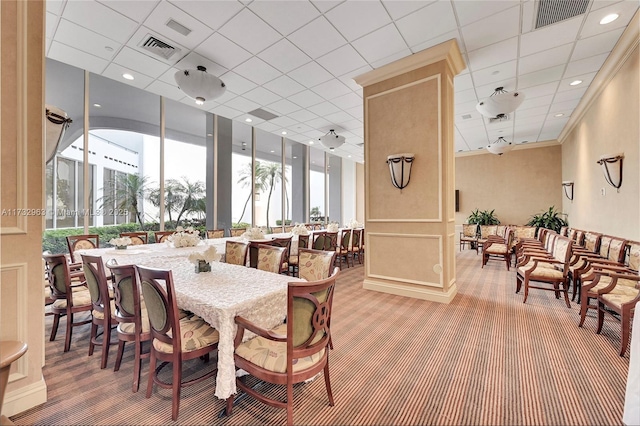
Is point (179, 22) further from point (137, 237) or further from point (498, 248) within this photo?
point (498, 248)

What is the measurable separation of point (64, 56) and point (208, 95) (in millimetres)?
2182

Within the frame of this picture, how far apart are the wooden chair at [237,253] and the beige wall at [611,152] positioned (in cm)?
508

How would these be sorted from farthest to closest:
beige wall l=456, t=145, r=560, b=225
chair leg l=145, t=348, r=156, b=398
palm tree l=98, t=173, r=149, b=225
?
beige wall l=456, t=145, r=560, b=225
palm tree l=98, t=173, r=149, b=225
chair leg l=145, t=348, r=156, b=398

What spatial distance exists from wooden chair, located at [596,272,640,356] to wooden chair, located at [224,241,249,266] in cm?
377

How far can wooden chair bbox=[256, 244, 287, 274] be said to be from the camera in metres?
2.92

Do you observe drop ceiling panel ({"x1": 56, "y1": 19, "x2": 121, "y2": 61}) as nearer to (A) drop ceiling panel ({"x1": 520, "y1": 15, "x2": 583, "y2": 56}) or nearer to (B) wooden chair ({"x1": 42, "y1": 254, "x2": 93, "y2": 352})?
(B) wooden chair ({"x1": 42, "y1": 254, "x2": 93, "y2": 352})

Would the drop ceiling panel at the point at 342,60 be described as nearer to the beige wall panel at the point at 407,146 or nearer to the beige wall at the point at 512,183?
the beige wall panel at the point at 407,146

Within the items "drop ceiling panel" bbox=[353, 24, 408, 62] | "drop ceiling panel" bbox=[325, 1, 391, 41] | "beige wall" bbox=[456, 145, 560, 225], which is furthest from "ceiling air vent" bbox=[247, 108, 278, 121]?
"beige wall" bbox=[456, 145, 560, 225]

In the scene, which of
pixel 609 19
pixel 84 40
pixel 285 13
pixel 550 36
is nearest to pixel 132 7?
pixel 84 40

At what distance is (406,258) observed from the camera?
4066mm

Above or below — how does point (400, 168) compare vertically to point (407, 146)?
below

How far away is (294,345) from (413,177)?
320 centimetres

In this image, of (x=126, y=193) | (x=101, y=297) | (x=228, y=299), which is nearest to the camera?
(x=228, y=299)

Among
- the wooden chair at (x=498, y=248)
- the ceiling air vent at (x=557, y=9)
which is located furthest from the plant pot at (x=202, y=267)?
the wooden chair at (x=498, y=248)
